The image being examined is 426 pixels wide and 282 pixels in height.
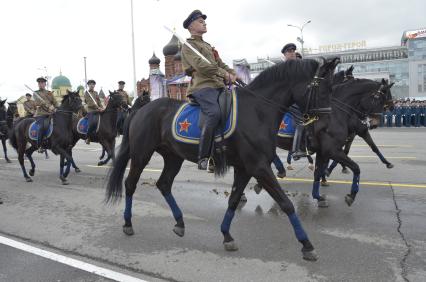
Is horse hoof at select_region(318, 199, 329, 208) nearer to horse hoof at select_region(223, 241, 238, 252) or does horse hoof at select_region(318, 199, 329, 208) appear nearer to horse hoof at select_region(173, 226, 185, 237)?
horse hoof at select_region(223, 241, 238, 252)

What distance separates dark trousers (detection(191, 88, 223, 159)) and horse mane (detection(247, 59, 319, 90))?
522mm

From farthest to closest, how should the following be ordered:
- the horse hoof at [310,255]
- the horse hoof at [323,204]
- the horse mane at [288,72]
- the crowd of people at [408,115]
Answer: the crowd of people at [408,115] → the horse hoof at [323,204] → the horse mane at [288,72] → the horse hoof at [310,255]

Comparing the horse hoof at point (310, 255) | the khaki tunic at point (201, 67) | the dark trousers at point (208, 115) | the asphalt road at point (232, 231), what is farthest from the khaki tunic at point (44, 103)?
the horse hoof at point (310, 255)

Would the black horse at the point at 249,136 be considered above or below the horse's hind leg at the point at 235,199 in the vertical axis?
above

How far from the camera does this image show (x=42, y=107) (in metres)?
11.7

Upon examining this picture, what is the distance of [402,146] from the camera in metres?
15.2

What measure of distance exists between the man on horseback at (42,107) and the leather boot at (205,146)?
7.44 meters

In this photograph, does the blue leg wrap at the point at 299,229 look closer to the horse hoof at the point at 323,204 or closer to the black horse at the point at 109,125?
the horse hoof at the point at 323,204

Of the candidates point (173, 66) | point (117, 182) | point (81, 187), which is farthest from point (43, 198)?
point (173, 66)

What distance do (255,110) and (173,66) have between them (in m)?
62.0

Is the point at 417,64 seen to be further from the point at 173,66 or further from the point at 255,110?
the point at 255,110

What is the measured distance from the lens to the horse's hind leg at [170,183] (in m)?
5.69

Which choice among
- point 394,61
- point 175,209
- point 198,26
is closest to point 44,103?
point 175,209

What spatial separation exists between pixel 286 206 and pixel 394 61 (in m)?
88.9
